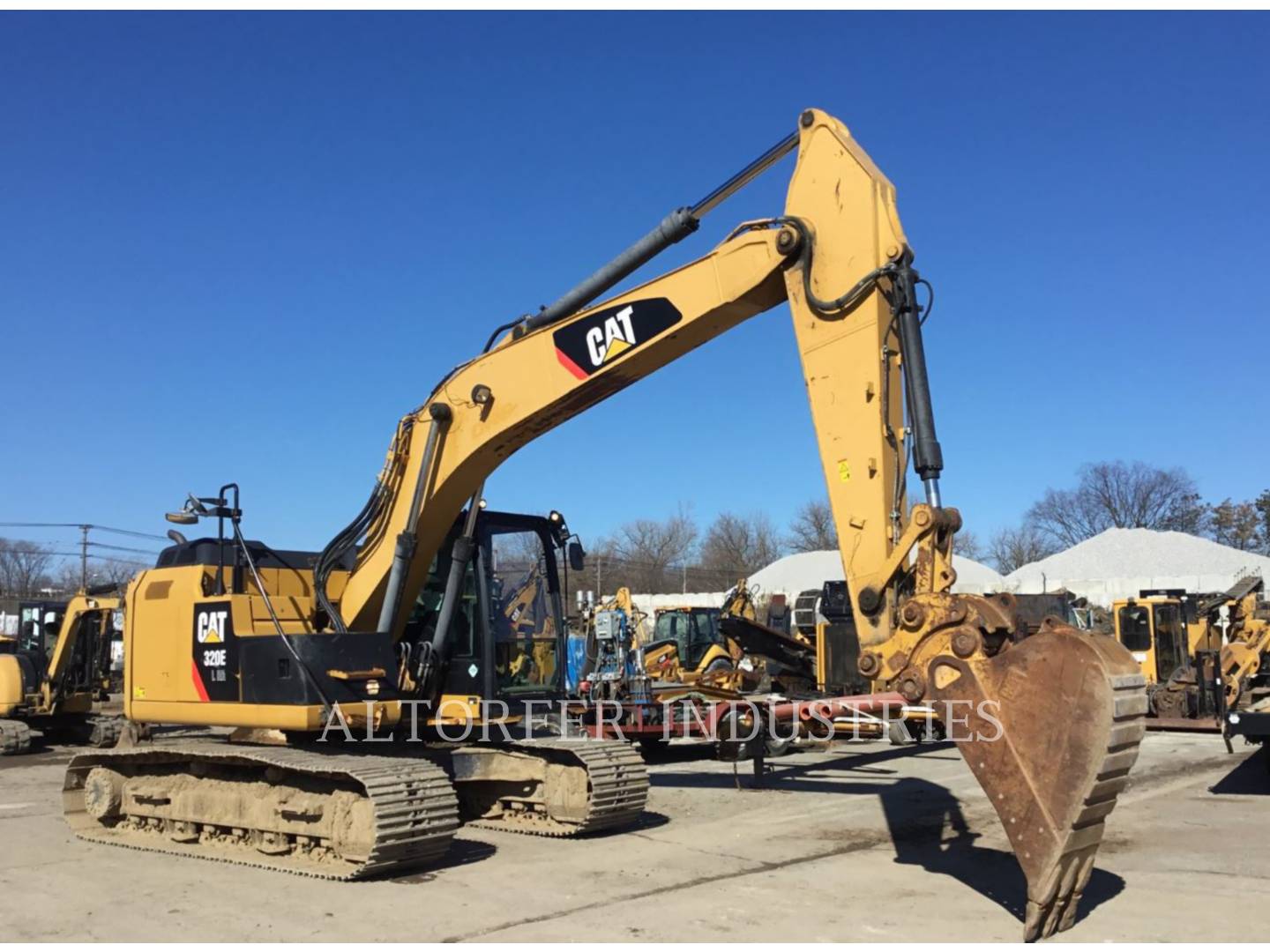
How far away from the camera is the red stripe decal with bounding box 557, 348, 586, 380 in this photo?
8.41 meters

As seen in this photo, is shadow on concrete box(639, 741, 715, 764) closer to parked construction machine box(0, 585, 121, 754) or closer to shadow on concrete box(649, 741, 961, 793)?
shadow on concrete box(649, 741, 961, 793)

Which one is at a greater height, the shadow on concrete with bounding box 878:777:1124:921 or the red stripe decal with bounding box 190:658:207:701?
the red stripe decal with bounding box 190:658:207:701

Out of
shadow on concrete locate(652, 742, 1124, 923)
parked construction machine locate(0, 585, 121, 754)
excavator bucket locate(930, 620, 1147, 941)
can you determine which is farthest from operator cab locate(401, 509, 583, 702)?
parked construction machine locate(0, 585, 121, 754)

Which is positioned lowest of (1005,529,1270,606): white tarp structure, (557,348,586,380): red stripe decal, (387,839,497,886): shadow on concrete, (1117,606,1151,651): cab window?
(387,839,497,886): shadow on concrete

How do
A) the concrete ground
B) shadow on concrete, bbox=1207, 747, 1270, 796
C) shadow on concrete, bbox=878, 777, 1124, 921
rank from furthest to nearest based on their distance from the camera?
shadow on concrete, bbox=1207, 747, 1270, 796, shadow on concrete, bbox=878, 777, 1124, 921, the concrete ground

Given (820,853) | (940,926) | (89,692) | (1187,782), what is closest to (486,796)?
(820,853)

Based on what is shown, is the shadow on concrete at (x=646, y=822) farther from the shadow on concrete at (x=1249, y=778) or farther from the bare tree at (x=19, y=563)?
the bare tree at (x=19, y=563)

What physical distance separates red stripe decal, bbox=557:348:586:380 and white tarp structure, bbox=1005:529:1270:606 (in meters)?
43.7

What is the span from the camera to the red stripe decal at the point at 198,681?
9.20 m

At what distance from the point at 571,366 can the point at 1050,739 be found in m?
4.26

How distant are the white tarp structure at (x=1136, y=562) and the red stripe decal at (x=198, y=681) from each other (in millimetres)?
43964

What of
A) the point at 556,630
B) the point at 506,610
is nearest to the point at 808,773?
the point at 556,630

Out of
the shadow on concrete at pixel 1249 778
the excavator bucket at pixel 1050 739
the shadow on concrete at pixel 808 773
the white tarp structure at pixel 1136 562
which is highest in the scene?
the white tarp structure at pixel 1136 562

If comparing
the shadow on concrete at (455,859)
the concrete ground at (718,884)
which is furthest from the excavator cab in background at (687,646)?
the shadow on concrete at (455,859)
